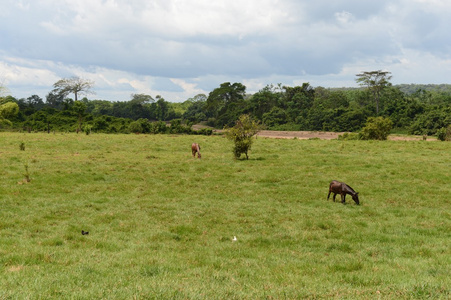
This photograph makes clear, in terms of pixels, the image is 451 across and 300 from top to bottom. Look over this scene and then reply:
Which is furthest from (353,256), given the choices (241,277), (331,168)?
(331,168)

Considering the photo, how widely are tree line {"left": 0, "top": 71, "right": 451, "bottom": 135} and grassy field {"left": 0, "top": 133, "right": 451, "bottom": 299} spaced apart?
51922 mm

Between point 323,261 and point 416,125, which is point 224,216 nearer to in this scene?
point 323,261

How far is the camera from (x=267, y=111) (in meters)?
123

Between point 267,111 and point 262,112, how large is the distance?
1858mm

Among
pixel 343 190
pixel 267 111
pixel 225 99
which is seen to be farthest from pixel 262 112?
pixel 343 190

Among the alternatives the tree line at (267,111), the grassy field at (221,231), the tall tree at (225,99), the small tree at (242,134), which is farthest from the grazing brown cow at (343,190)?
the tall tree at (225,99)

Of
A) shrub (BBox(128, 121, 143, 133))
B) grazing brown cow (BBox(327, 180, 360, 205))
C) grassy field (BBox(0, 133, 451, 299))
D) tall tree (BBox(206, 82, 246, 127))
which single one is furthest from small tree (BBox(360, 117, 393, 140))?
tall tree (BBox(206, 82, 246, 127))

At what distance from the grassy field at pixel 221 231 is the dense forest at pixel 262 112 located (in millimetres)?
53299

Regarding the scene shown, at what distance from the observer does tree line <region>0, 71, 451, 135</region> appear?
8544cm

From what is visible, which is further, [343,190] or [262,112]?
[262,112]

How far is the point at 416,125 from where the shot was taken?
263 ft

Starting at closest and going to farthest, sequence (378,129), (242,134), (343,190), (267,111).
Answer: (343,190)
(242,134)
(378,129)
(267,111)

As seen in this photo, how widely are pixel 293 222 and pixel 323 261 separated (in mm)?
4502

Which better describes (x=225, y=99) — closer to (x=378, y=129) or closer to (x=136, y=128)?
(x=136, y=128)
